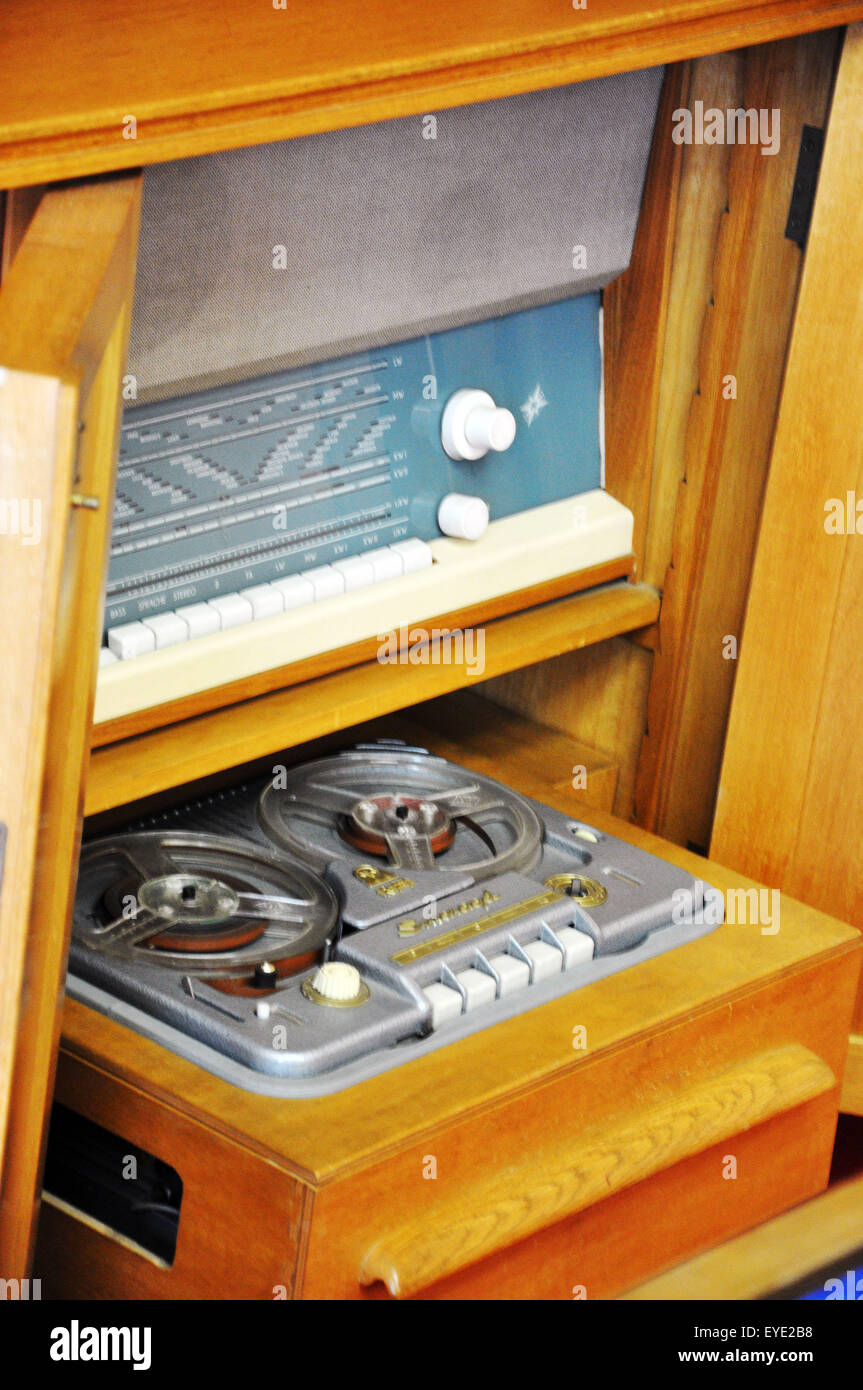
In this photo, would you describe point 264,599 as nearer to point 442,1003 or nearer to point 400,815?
point 400,815

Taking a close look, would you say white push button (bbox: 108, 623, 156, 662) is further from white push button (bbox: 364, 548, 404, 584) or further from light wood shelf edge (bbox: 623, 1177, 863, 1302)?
light wood shelf edge (bbox: 623, 1177, 863, 1302)

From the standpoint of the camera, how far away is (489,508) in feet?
5.55

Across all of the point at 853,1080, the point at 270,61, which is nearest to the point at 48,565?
the point at 270,61

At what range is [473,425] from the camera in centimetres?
159

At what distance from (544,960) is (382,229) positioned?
59 centimetres

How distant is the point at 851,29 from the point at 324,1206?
105cm

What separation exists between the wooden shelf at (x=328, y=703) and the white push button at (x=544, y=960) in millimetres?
253

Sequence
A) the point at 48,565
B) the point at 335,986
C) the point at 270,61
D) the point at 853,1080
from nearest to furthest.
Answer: the point at 48,565 → the point at 270,61 → the point at 335,986 → the point at 853,1080

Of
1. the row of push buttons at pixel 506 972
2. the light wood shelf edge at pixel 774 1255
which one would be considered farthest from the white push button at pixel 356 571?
the light wood shelf edge at pixel 774 1255

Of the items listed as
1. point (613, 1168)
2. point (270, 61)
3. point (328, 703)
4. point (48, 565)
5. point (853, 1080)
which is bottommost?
point (853, 1080)

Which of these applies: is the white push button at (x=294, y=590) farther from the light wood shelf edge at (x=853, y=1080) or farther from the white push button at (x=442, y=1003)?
the light wood shelf edge at (x=853, y=1080)

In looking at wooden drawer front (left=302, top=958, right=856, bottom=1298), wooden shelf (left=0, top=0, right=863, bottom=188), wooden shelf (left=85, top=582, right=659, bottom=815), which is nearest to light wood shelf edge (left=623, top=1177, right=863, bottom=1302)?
wooden drawer front (left=302, top=958, right=856, bottom=1298)
